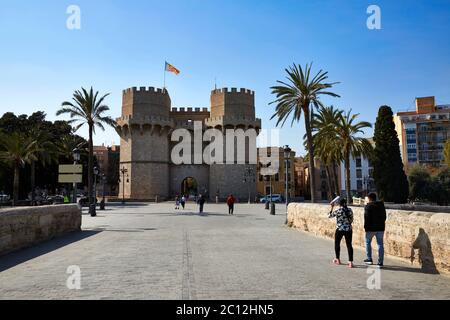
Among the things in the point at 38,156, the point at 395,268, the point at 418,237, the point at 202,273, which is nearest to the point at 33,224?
the point at 202,273

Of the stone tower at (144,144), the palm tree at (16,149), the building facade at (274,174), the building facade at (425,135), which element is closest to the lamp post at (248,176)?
the stone tower at (144,144)

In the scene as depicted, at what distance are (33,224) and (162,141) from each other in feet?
137

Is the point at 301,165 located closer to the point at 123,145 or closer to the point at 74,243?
the point at 123,145

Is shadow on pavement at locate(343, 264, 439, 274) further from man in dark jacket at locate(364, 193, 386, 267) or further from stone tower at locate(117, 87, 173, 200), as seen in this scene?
stone tower at locate(117, 87, 173, 200)

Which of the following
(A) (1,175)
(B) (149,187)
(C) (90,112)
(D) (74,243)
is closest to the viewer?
(D) (74,243)

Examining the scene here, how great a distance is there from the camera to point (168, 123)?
5259 centimetres

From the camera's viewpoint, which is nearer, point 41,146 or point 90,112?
point 90,112

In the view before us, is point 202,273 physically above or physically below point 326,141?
below

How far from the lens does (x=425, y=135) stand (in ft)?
249

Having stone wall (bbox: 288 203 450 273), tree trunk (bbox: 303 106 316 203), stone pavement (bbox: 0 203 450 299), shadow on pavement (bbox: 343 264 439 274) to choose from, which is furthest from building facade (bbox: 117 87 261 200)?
shadow on pavement (bbox: 343 264 439 274)

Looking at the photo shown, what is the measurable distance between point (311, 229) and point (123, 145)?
42698 mm

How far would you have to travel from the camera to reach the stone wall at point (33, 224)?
967 cm

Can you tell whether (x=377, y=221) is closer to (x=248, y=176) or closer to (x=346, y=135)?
(x=346, y=135)
